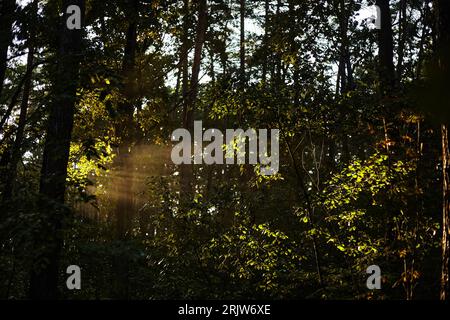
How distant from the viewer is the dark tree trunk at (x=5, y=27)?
8.82 metres

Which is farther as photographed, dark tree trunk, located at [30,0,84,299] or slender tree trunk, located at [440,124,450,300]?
dark tree trunk, located at [30,0,84,299]

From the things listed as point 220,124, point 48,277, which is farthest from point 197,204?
point 220,124

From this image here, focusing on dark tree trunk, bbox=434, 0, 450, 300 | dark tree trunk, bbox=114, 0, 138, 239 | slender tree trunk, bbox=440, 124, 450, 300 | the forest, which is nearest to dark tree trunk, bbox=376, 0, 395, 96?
the forest

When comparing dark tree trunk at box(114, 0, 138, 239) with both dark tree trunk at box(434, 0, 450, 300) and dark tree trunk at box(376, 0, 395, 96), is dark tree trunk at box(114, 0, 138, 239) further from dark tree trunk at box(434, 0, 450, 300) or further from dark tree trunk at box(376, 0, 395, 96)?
dark tree trunk at box(434, 0, 450, 300)

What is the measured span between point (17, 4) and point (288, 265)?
796 centimetres

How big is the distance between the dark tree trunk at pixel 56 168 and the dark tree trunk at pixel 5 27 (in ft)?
4.57

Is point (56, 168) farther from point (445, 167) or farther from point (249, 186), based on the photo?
point (445, 167)

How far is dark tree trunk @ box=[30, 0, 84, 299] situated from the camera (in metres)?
6.39

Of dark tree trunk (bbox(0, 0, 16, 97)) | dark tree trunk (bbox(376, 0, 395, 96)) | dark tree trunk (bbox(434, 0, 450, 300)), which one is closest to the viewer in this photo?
dark tree trunk (bbox(434, 0, 450, 300))

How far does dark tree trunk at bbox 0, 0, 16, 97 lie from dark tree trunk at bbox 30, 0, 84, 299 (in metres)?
1.39

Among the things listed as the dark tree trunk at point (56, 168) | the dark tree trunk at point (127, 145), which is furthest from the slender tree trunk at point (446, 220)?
the dark tree trunk at point (127, 145)

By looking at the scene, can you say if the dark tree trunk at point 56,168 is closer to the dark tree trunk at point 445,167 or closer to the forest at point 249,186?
the forest at point 249,186

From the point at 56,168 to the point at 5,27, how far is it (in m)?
3.52
